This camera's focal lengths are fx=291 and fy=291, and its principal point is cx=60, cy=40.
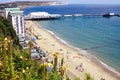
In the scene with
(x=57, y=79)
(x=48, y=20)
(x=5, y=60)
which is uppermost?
(x=5, y=60)

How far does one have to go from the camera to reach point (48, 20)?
137m

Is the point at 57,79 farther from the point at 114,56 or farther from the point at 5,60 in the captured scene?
the point at 114,56

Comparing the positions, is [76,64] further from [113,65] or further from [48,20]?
[48,20]

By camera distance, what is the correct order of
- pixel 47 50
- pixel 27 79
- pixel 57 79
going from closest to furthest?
pixel 27 79 → pixel 57 79 → pixel 47 50

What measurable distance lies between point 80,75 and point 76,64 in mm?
6748

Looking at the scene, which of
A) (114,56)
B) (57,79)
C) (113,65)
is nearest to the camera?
(57,79)

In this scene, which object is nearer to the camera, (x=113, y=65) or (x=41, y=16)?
(x=113, y=65)

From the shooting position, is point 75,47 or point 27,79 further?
point 75,47

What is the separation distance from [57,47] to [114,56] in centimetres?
1561

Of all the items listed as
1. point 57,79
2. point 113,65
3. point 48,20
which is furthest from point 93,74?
point 48,20

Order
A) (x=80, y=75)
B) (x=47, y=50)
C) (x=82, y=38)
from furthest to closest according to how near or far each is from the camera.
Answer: (x=82, y=38), (x=47, y=50), (x=80, y=75)

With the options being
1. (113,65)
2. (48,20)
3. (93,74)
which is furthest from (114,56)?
(48,20)

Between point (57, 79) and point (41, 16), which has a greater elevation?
point (57, 79)

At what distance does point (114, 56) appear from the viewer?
194 feet
